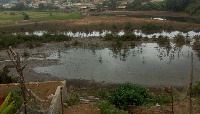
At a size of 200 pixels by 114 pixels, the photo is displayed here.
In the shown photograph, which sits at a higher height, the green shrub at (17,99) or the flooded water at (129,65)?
the green shrub at (17,99)

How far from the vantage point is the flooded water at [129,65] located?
12.3 meters

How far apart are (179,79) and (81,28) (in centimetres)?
2024

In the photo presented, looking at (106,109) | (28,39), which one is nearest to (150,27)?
(28,39)

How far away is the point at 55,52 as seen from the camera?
18531mm

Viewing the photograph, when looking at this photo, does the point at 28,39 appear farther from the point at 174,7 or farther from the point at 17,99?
the point at 174,7

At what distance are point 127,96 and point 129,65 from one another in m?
7.04

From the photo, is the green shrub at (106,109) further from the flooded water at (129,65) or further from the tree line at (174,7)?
the tree line at (174,7)

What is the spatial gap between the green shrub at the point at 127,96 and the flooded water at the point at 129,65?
3.62 metres

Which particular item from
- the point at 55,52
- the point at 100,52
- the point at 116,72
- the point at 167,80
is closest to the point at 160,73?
the point at 167,80

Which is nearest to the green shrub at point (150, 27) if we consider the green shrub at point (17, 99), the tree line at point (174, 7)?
the tree line at point (174, 7)

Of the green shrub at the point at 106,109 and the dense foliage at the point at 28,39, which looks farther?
the dense foliage at the point at 28,39

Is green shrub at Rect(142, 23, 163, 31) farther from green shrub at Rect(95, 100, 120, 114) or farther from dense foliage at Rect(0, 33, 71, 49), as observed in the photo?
green shrub at Rect(95, 100, 120, 114)

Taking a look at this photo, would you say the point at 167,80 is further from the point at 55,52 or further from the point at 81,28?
the point at 81,28

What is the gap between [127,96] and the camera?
7613 millimetres
